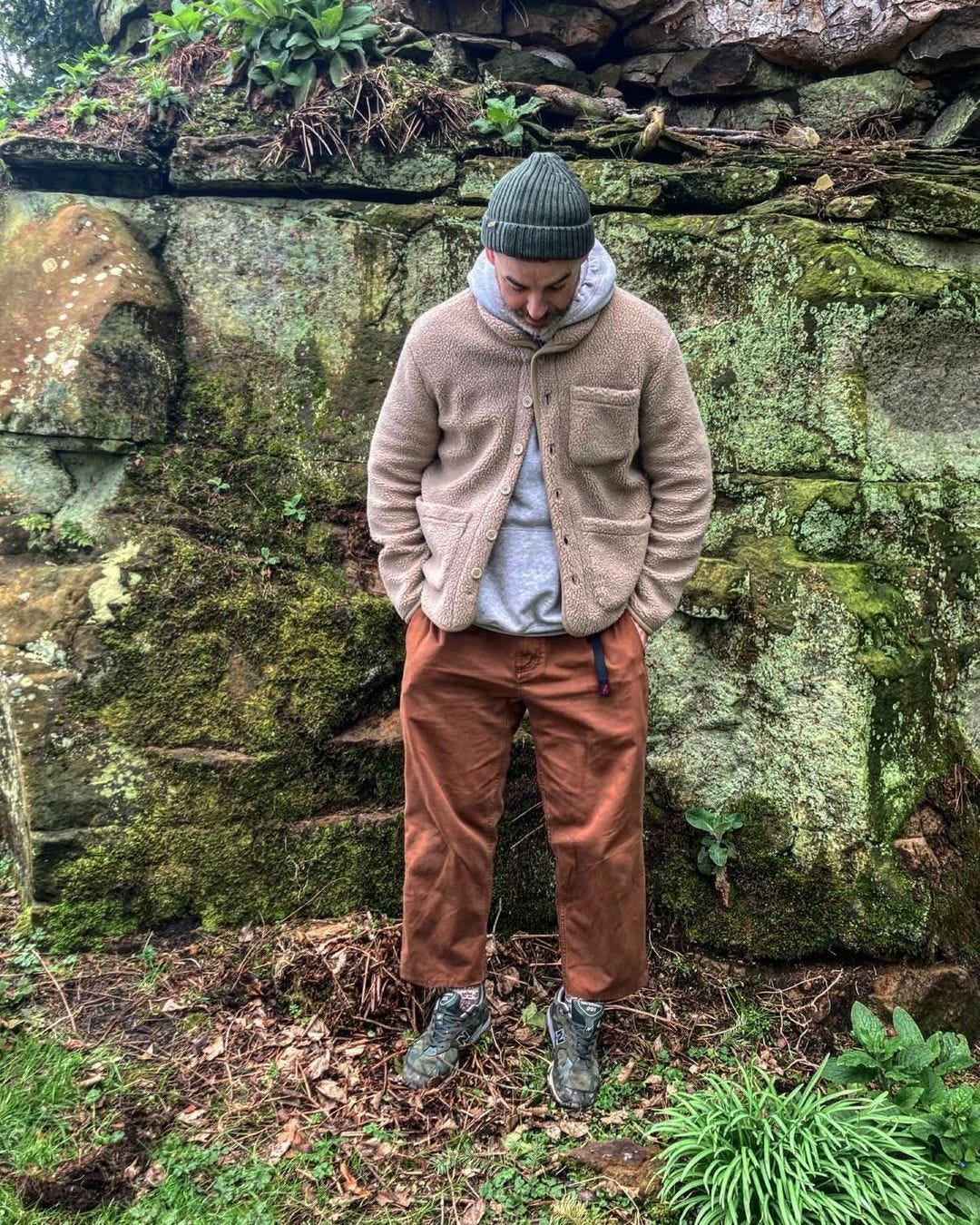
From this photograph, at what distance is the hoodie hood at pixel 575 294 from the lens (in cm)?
268

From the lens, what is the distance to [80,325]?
386cm

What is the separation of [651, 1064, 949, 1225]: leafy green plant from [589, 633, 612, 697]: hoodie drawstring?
4.49 feet

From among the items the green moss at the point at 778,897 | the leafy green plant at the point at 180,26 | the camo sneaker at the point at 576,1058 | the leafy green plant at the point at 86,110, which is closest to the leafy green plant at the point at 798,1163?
the camo sneaker at the point at 576,1058

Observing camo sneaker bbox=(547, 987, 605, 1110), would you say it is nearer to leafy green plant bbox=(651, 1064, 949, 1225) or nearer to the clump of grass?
leafy green plant bbox=(651, 1064, 949, 1225)

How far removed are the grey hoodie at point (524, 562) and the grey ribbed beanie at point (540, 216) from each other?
0.89 feet

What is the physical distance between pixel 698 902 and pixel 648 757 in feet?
2.09

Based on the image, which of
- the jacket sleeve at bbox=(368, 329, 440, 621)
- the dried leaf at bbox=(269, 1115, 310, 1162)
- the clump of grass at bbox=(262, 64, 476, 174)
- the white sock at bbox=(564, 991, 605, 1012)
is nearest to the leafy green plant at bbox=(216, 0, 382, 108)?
the clump of grass at bbox=(262, 64, 476, 174)

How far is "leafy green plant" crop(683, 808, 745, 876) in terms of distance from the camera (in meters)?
3.59

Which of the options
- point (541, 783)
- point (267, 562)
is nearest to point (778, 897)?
point (541, 783)

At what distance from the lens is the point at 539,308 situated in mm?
2588

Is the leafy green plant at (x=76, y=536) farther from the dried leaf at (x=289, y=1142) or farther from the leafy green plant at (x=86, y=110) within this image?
the dried leaf at (x=289, y=1142)

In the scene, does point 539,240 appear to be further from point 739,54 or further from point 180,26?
point 180,26

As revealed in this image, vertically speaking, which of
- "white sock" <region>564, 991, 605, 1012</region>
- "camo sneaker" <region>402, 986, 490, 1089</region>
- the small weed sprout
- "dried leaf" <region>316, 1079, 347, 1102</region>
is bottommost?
"dried leaf" <region>316, 1079, 347, 1102</region>

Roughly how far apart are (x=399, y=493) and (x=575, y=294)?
880mm
